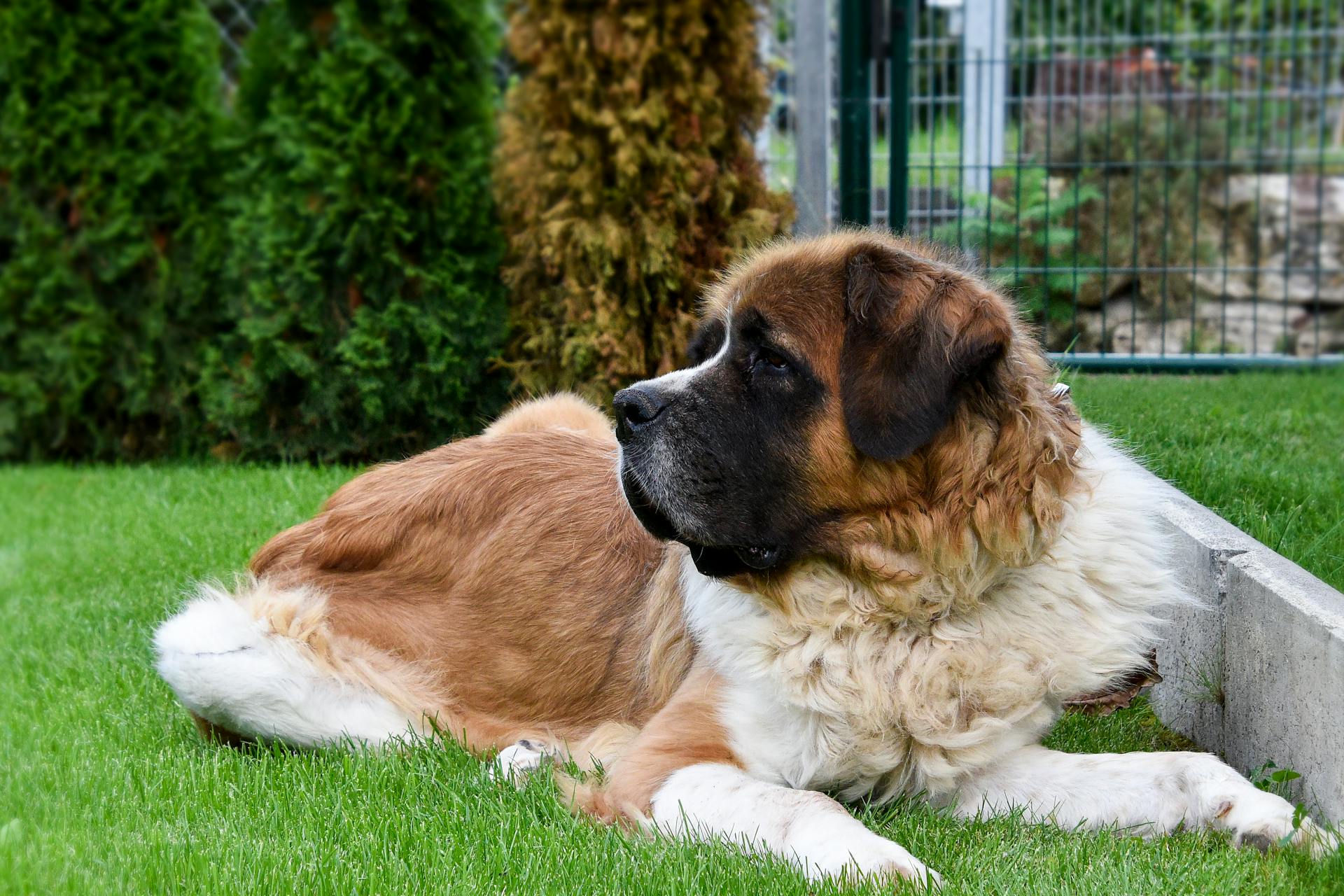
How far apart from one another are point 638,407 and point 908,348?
596mm

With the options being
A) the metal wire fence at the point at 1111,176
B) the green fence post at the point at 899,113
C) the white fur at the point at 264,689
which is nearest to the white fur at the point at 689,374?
the white fur at the point at 264,689

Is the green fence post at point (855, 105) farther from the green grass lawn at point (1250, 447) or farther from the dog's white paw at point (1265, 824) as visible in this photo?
the dog's white paw at point (1265, 824)

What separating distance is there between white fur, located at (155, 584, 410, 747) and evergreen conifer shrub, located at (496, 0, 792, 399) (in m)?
3.34

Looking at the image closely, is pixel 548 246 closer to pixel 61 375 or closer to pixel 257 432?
pixel 257 432

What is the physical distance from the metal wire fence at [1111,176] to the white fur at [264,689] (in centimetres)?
288

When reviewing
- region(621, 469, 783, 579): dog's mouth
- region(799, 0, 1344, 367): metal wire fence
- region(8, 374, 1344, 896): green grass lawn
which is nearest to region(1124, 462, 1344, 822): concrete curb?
region(8, 374, 1344, 896): green grass lawn

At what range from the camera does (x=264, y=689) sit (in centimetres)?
344

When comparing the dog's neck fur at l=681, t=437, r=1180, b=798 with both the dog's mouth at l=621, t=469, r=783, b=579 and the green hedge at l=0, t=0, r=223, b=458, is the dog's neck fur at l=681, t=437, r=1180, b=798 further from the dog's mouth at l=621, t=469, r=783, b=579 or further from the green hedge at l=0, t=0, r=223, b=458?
the green hedge at l=0, t=0, r=223, b=458

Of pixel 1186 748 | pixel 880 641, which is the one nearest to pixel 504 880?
pixel 880 641

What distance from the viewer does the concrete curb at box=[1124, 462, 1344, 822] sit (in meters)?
2.65

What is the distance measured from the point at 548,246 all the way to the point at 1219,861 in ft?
16.3

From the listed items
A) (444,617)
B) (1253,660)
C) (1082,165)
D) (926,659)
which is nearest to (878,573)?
(926,659)

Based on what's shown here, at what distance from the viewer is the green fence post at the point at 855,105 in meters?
6.09

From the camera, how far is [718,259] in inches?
269
